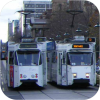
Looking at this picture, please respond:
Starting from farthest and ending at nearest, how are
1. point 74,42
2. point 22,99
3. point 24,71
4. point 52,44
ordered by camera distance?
point 52,44 → point 74,42 → point 24,71 → point 22,99

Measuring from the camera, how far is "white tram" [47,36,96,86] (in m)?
20.1

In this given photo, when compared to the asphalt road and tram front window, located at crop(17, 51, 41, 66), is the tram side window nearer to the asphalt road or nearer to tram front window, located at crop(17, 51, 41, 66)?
tram front window, located at crop(17, 51, 41, 66)

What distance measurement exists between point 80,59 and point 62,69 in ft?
4.12

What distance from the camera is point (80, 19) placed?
187 ft

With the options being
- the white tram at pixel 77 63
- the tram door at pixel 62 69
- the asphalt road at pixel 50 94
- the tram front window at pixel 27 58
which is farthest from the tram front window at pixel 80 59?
the tram front window at pixel 27 58

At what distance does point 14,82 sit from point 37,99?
4269 millimetres

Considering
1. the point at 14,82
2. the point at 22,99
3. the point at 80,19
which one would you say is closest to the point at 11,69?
the point at 14,82

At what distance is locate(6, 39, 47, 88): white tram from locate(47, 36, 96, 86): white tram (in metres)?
1.39

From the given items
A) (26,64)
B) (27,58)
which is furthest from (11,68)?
(27,58)

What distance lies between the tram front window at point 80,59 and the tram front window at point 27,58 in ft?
6.64

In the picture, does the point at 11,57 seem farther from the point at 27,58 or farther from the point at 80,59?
the point at 80,59

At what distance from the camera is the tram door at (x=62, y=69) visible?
20531 mm

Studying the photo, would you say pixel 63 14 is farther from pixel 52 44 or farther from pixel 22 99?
pixel 22 99

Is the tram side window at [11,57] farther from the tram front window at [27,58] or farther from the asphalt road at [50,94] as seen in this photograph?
the asphalt road at [50,94]
